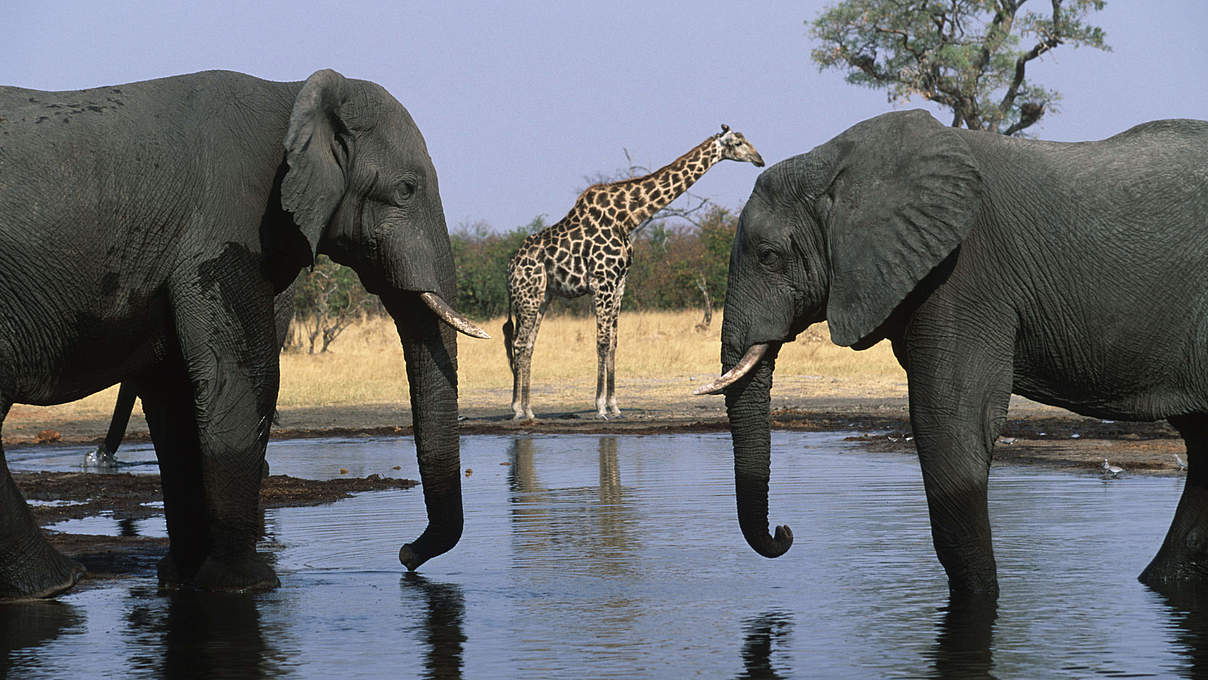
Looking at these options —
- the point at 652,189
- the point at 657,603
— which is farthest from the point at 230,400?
the point at 652,189

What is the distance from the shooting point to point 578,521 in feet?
32.1

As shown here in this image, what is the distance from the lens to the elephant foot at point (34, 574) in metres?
7.10

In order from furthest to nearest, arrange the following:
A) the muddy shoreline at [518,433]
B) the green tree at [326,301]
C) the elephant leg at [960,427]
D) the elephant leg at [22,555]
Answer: the green tree at [326,301] → the muddy shoreline at [518,433] → the elephant leg at [22,555] → the elephant leg at [960,427]

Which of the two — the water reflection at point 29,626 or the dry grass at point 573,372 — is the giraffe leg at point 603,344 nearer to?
the dry grass at point 573,372

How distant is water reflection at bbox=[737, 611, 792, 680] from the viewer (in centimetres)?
561

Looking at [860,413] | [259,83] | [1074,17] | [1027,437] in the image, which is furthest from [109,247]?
[1074,17]

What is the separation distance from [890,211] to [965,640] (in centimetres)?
Result: 178

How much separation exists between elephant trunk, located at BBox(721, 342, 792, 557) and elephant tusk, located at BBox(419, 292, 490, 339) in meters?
1.15

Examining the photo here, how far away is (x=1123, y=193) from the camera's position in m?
6.82

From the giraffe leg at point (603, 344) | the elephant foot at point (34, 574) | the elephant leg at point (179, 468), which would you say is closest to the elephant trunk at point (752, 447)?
the elephant leg at point (179, 468)

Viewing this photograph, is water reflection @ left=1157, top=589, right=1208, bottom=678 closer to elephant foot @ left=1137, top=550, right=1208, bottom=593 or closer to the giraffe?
elephant foot @ left=1137, top=550, right=1208, bottom=593

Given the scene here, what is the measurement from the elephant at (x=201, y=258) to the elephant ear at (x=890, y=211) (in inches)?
66.9

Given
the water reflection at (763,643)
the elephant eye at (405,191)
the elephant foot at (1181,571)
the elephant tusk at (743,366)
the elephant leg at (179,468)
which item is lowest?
the water reflection at (763,643)

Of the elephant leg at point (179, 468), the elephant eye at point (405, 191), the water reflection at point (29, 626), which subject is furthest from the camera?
the elephant leg at point (179, 468)
